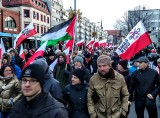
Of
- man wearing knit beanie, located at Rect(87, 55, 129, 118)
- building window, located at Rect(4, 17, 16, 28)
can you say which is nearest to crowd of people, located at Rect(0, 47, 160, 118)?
man wearing knit beanie, located at Rect(87, 55, 129, 118)

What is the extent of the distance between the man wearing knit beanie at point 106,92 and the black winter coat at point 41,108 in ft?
5.90

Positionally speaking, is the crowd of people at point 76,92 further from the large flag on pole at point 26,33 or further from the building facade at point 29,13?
the building facade at point 29,13

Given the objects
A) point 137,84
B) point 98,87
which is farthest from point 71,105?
point 137,84

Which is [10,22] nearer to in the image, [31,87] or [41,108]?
[31,87]

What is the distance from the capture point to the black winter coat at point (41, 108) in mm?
2463

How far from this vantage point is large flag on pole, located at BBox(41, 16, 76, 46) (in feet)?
27.9

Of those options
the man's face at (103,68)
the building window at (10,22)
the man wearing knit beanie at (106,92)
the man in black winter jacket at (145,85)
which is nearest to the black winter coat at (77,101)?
the man wearing knit beanie at (106,92)

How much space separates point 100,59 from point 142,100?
191 cm

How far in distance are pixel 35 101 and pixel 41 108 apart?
85 mm

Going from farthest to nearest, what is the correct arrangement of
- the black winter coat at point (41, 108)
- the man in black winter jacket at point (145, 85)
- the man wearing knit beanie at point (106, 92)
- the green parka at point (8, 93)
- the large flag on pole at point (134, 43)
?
1. the large flag on pole at point (134, 43)
2. the man in black winter jacket at point (145, 85)
3. the green parka at point (8, 93)
4. the man wearing knit beanie at point (106, 92)
5. the black winter coat at point (41, 108)

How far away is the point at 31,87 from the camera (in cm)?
254

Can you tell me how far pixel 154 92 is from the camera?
5.56 m

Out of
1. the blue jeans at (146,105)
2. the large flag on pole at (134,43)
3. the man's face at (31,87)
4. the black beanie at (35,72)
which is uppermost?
the large flag on pole at (134,43)

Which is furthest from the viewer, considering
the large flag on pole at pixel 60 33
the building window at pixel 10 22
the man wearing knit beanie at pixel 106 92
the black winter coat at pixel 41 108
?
the building window at pixel 10 22
